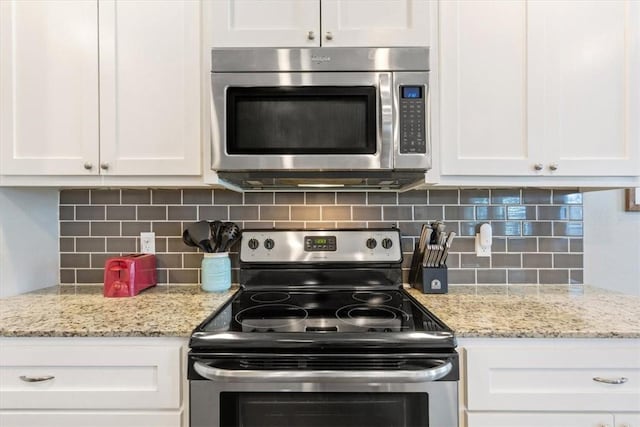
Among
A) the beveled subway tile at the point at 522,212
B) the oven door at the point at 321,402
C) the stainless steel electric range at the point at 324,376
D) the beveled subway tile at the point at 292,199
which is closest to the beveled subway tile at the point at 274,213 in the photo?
the beveled subway tile at the point at 292,199

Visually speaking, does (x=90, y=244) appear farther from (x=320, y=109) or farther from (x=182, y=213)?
(x=320, y=109)

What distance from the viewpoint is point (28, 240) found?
1561mm

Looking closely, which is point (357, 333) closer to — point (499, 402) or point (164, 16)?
point (499, 402)

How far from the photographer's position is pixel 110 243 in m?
1.72

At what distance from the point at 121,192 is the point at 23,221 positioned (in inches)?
15.5

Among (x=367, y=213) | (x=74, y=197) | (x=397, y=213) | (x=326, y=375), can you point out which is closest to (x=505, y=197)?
(x=397, y=213)

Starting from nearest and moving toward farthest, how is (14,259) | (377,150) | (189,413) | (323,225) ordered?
(189,413), (377,150), (14,259), (323,225)

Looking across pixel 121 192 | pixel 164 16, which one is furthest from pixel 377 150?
pixel 121 192

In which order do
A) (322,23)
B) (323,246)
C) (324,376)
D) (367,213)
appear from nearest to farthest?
(324,376) < (322,23) < (323,246) < (367,213)

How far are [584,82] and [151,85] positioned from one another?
166 cm

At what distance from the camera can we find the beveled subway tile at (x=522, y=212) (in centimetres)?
170

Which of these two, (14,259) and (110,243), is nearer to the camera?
(14,259)

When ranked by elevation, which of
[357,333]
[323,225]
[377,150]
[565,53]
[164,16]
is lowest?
[357,333]

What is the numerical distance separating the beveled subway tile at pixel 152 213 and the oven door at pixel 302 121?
1.85 feet
